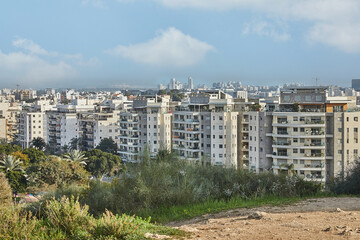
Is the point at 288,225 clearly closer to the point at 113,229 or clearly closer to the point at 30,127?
the point at 113,229

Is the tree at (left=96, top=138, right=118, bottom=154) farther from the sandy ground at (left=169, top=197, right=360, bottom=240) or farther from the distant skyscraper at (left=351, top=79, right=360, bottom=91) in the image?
the distant skyscraper at (left=351, top=79, right=360, bottom=91)

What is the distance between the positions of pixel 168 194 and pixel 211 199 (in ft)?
3.98

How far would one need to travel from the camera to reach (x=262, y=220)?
9891 millimetres

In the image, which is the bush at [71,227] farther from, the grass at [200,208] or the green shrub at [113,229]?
the grass at [200,208]

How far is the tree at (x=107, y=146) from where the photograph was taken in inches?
2773

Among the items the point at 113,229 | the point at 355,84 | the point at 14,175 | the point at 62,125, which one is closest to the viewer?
the point at 113,229

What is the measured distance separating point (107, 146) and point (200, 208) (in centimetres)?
5822

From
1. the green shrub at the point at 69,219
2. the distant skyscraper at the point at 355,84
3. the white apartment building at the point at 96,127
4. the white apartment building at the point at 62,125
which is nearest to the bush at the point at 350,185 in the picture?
the green shrub at the point at 69,219

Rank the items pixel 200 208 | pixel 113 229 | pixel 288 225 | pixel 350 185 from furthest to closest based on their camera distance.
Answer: pixel 350 185 < pixel 200 208 < pixel 288 225 < pixel 113 229

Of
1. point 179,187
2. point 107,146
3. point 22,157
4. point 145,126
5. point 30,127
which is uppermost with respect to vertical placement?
point 179,187

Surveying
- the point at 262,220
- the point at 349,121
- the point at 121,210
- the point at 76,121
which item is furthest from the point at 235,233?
the point at 76,121

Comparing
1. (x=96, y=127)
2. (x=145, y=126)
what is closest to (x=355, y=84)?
(x=96, y=127)

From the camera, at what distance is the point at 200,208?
523 inches

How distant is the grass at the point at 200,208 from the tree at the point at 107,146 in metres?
57.0
